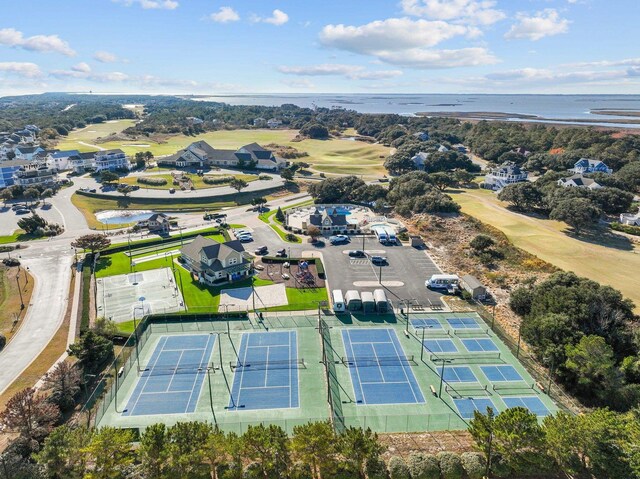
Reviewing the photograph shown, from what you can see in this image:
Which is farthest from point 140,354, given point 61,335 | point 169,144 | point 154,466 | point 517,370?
point 169,144

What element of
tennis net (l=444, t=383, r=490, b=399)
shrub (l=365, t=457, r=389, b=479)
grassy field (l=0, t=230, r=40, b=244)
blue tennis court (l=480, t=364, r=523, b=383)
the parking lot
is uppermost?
shrub (l=365, t=457, r=389, b=479)

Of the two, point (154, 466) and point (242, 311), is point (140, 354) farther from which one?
point (154, 466)

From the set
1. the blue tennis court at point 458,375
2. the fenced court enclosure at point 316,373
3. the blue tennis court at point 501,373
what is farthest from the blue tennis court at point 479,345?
the blue tennis court at point 458,375

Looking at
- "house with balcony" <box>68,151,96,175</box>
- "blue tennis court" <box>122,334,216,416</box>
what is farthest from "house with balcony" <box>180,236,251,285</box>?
"house with balcony" <box>68,151,96,175</box>

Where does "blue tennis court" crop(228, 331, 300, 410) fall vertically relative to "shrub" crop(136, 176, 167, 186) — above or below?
below

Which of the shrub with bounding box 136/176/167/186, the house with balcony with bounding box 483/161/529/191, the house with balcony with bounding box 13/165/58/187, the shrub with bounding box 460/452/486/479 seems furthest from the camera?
the house with balcony with bounding box 483/161/529/191

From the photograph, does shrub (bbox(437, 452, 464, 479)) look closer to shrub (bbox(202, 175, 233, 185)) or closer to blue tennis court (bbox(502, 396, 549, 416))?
blue tennis court (bbox(502, 396, 549, 416))
